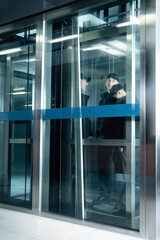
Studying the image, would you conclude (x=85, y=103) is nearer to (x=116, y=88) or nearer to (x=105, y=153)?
(x=116, y=88)

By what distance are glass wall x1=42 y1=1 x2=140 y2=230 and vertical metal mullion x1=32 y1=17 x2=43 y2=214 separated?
101 mm

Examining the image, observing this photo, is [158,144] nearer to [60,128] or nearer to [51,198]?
[60,128]

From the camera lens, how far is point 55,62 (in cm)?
514

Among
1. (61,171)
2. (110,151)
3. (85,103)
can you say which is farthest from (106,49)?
(61,171)

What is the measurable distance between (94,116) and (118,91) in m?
0.49

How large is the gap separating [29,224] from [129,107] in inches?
84.6

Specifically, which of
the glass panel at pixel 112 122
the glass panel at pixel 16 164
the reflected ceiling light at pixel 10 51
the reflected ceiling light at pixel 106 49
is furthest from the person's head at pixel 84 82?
the reflected ceiling light at pixel 10 51

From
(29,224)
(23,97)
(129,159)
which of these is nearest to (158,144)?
(129,159)

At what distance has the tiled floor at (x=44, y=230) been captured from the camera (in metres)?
3.91

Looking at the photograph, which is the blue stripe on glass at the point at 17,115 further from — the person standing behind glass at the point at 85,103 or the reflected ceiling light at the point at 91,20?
the reflected ceiling light at the point at 91,20

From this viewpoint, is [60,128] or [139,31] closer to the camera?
[139,31]

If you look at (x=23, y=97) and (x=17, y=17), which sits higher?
(x=17, y=17)

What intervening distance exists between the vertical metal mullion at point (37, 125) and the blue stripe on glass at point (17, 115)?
0.16 metres

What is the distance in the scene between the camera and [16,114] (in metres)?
5.61
